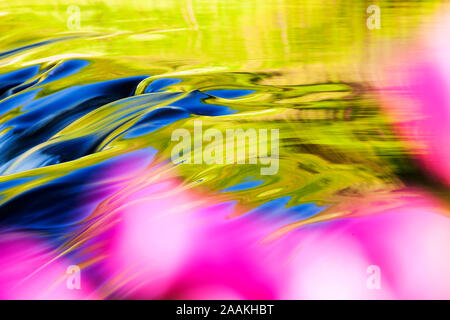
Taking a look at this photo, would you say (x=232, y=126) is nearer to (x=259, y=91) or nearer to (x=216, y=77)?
(x=259, y=91)

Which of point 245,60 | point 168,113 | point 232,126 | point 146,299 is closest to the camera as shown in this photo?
point 146,299

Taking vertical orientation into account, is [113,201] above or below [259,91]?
below

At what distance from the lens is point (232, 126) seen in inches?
36.2

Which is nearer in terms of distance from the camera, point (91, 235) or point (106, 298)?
point (106, 298)

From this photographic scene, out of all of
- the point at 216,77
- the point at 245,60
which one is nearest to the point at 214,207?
the point at 216,77

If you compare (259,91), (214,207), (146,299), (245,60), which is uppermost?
(245,60)

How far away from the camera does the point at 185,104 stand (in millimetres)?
1108

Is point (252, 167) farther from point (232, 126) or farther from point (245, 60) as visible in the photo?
point (245, 60)

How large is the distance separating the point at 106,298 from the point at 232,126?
1.39ft

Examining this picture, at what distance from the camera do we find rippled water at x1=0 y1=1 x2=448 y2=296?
0.70m

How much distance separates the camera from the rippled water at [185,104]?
27.5 inches

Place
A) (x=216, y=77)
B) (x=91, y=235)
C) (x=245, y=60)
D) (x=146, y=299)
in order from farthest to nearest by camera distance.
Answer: (x=245, y=60) < (x=216, y=77) < (x=91, y=235) < (x=146, y=299)

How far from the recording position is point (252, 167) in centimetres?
74

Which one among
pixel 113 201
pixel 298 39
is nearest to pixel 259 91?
pixel 298 39
